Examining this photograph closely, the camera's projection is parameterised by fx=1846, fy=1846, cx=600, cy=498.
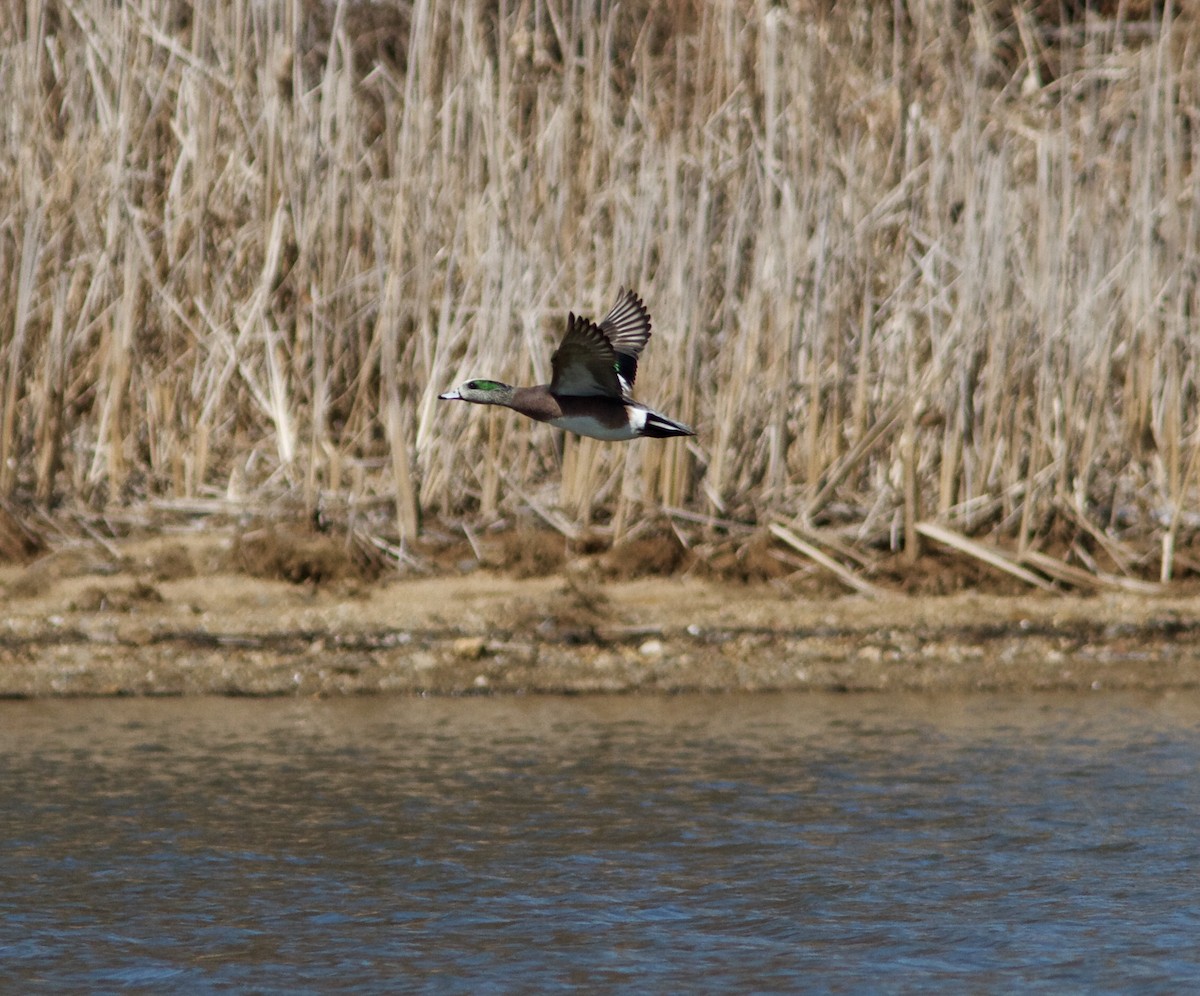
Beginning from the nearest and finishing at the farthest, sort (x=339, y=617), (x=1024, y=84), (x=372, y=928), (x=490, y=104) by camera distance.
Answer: (x=372, y=928), (x=339, y=617), (x=490, y=104), (x=1024, y=84)

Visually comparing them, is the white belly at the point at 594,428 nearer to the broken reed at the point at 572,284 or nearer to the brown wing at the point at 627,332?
the brown wing at the point at 627,332

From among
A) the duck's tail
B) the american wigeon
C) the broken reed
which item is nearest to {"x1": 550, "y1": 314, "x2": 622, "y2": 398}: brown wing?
the american wigeon

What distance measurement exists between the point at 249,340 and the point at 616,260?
1619mm

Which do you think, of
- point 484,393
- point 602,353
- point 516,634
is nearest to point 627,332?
point 484,393

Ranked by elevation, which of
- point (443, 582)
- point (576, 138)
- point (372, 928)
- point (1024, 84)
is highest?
point (1024, 84)

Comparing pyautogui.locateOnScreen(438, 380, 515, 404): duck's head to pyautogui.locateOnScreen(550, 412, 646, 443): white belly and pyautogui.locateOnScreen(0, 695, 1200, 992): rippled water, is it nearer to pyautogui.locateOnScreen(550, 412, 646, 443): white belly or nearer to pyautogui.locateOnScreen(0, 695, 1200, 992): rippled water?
pyautogui.locateOnScreen(550, 412, 646, 443): white belly

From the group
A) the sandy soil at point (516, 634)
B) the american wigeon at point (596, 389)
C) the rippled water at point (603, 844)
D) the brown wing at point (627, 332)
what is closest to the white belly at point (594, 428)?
the american wigeon at point (596, 389)

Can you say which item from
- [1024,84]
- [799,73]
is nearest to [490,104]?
[799,73]

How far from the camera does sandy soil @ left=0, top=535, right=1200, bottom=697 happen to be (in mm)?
7023

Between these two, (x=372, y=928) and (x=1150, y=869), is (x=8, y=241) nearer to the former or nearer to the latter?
(x=372, y=928)

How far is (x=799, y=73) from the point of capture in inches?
313

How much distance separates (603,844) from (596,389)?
1.26 meters

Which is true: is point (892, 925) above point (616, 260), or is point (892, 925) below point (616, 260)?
below

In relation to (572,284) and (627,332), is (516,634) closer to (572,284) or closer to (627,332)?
(572,284)
